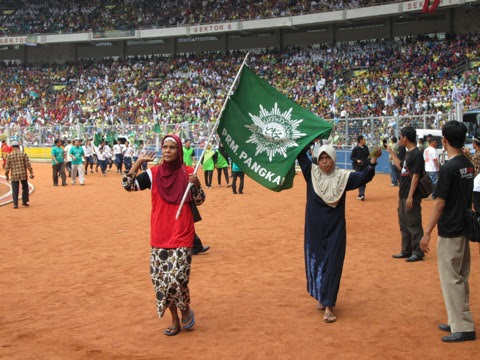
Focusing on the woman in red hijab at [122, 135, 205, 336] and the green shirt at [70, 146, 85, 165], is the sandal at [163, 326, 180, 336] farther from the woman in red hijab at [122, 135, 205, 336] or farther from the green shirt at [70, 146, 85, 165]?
the green shirt at [70, 146, 85, 165]

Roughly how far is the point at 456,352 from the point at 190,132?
24.6 m

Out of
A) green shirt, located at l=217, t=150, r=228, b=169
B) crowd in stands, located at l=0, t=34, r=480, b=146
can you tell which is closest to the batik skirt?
green shirt, located at l=217, t=150, r=228, b=169

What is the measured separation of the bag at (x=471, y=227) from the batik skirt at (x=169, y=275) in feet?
7.31

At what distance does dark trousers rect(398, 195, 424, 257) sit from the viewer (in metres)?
7.46

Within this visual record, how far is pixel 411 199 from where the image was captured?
6.91 metres

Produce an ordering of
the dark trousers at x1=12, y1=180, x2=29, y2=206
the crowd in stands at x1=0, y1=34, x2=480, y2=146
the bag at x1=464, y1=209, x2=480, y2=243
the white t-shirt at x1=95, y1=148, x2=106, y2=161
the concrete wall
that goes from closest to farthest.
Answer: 1. the bag at x1=464, y1=209, x2=480, y2=243
2. the dark trousers at x1=12, y1=180, x2=29, y2=206
3. the white t-shirt at x1=95, y1=148, x2=106, y2=161
4. the crowd in stands at x1=0, y1=34, x2=480, y2=146
5. the concrete wall

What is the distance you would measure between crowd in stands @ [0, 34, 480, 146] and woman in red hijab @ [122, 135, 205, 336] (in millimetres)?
18074

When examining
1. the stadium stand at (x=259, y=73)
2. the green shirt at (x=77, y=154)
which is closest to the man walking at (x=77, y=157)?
the green shirt at (x=77, y=154)

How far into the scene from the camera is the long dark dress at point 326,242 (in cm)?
521

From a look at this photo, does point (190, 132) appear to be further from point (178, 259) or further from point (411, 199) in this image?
point (178, 259)

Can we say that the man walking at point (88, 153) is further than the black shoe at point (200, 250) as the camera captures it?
Yes

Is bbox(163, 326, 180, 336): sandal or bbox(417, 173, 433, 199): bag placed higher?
bbox(417, 173, 433, 199): bag

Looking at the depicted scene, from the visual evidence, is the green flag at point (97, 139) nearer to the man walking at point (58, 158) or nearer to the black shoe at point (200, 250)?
the man walking at point (58, 158)

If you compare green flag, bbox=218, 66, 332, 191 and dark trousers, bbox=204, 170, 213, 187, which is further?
dark trousers, bbox=204, 170, 213, 187
